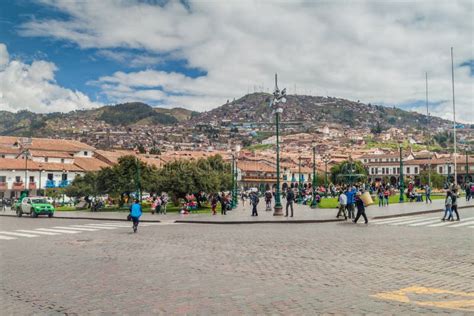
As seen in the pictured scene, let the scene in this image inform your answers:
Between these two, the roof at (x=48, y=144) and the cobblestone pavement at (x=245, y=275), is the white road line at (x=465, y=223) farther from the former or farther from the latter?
the roof at (x=48, y=144)

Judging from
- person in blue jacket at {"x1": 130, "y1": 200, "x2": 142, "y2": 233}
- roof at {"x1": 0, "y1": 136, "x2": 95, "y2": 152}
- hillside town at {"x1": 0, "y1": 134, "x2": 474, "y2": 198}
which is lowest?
person in blue jacket at {"x1": 130, "y1": 200, "x2": 142, "y2": 233}

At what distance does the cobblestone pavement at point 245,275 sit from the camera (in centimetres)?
688

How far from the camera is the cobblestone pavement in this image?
6875 mm

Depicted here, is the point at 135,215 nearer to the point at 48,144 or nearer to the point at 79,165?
the point at 79,165

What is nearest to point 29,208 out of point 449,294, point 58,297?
point 58,297

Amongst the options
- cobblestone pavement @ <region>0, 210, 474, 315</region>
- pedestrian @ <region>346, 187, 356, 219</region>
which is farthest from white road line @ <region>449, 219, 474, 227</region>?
pedestrian @ <region>346, 187, 356, 219</region>

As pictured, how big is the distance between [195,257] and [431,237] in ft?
24.9

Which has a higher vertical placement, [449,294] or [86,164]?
[86,164]

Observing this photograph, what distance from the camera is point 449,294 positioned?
730cm

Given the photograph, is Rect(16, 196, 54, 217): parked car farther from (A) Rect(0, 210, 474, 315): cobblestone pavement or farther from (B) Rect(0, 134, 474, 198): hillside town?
(A) Rect(0, 210, 474, 315): cobblestone pavement

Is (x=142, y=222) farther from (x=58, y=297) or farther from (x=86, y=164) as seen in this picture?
(x=86, y=164)

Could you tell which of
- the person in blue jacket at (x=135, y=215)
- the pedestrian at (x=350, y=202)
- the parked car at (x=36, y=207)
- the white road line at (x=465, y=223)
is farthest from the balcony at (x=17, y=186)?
the white road line at (x=465, y=223)

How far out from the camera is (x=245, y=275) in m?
9.12

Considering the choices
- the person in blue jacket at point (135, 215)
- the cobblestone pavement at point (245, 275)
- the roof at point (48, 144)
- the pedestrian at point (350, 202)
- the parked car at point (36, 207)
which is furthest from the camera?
the roof at point (48, 144)
